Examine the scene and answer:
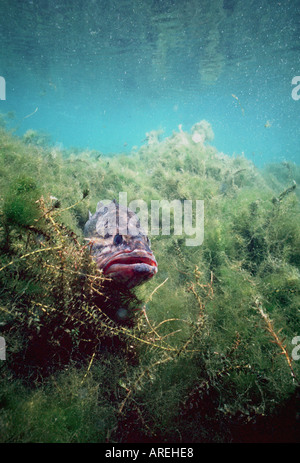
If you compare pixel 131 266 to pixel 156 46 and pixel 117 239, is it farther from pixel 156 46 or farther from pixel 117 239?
pixel 156 46

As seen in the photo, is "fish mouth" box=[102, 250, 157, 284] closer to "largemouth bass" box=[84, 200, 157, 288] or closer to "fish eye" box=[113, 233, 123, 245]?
"largemouth bass" box=[84, 200, 157, 288]

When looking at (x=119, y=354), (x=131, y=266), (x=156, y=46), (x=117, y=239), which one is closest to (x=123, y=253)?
(x=131, y=266)

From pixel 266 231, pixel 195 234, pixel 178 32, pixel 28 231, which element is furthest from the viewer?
pixel 178 32

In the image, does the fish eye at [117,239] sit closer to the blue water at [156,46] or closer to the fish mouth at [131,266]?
the fish mouth at [131,266]

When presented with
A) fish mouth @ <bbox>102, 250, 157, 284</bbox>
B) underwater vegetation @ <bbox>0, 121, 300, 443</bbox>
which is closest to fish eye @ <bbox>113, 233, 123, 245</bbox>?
fish mouth @ <bbox>102, 250, 157, 284</bbox>

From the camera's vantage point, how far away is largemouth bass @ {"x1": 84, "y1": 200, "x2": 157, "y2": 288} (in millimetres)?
2635

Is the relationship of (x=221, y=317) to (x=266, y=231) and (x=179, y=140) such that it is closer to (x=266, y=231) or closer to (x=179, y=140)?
(x=266, y=231)

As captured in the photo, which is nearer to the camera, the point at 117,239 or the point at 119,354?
the point at 119,354

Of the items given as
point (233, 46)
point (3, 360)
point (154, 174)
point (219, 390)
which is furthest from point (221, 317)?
point (233, 46)

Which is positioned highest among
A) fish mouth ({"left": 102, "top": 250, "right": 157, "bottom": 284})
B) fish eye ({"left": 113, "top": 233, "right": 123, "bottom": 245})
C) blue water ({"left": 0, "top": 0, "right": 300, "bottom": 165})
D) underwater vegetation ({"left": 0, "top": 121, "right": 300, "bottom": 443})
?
blue water ({"left": 0, "top": 0, "right": 300, "bottom": 165})

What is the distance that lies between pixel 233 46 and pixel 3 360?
2910cm

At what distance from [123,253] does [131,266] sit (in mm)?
231

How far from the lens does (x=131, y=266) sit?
2.62m

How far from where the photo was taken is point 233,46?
70.4ft
